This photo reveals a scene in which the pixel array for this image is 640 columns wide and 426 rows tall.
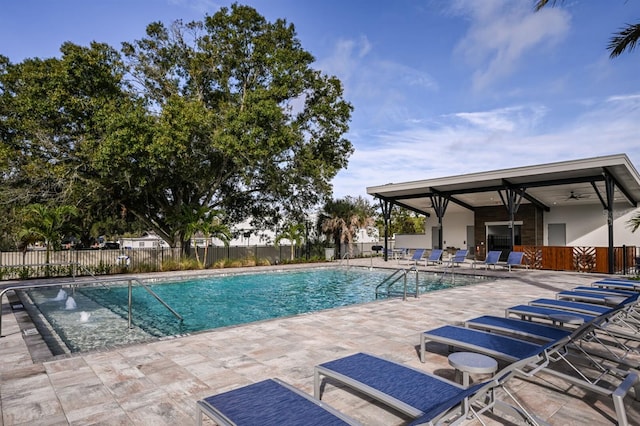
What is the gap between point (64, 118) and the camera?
14.7 meters

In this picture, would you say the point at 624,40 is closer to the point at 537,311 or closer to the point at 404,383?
the point at 537,311

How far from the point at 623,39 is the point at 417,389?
8.51 meters

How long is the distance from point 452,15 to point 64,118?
15.4 m

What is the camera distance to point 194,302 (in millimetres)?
9758

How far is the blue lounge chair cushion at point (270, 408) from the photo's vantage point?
1995mm

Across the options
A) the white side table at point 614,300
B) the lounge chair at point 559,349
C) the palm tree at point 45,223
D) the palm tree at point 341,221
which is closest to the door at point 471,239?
the palm tree at point 341,221

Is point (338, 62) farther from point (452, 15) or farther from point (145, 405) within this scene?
point (145, 405)

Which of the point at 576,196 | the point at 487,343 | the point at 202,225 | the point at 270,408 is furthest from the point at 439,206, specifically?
the point at 270,408

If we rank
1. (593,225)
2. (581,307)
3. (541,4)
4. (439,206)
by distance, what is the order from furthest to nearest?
(439,206) < (593,225) < (541,4) < (581,307)

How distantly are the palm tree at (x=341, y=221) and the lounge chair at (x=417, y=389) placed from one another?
19.4m

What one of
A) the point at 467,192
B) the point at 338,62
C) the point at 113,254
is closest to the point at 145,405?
the point at 113,254

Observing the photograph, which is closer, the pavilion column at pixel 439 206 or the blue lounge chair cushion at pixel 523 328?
the blue lounge chair cushion at pixel 523 328

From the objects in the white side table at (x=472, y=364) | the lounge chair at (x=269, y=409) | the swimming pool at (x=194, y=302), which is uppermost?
the white side table at (x=472, y=364)

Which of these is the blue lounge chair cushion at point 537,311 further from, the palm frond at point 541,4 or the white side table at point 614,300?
the palm frond at point 541,4
